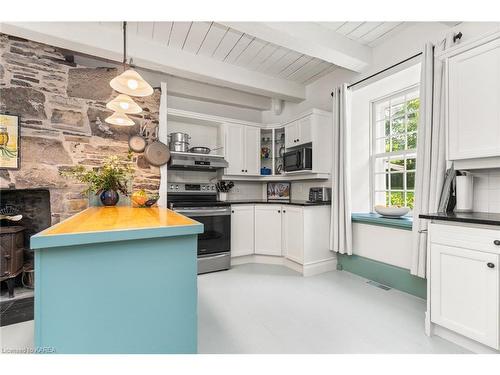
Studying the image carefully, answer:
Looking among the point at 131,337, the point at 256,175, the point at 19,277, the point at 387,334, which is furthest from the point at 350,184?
the point at 19,277

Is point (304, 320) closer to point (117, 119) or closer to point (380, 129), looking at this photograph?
point (117, 119)

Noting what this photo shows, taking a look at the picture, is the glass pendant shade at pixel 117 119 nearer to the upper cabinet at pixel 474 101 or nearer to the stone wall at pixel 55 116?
the stone wall at pixel 55 116

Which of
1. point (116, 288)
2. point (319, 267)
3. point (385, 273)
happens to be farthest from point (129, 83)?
point (385, 273)

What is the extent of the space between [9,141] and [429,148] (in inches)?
166

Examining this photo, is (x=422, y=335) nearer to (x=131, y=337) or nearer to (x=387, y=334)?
(x=387, y=334)

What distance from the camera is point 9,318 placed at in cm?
207

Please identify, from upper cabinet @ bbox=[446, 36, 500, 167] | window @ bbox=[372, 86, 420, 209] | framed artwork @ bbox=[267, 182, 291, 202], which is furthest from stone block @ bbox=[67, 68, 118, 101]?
upper cabinet @ bbox=[446, 36, 500, 167]

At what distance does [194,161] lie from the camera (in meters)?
3.47

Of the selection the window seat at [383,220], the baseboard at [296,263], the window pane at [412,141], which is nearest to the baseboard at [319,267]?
the baseboard at [296,263]

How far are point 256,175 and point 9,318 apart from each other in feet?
10.5

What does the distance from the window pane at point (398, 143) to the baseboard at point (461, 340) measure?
201 centimetres

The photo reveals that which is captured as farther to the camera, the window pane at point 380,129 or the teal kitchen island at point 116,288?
the window pane at point 380,129

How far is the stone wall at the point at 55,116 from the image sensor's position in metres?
2.68

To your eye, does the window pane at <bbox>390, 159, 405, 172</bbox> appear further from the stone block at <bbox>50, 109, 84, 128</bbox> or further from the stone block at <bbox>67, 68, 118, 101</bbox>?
the stone block at <bbox>50, 109, 84, 128</bbox>
